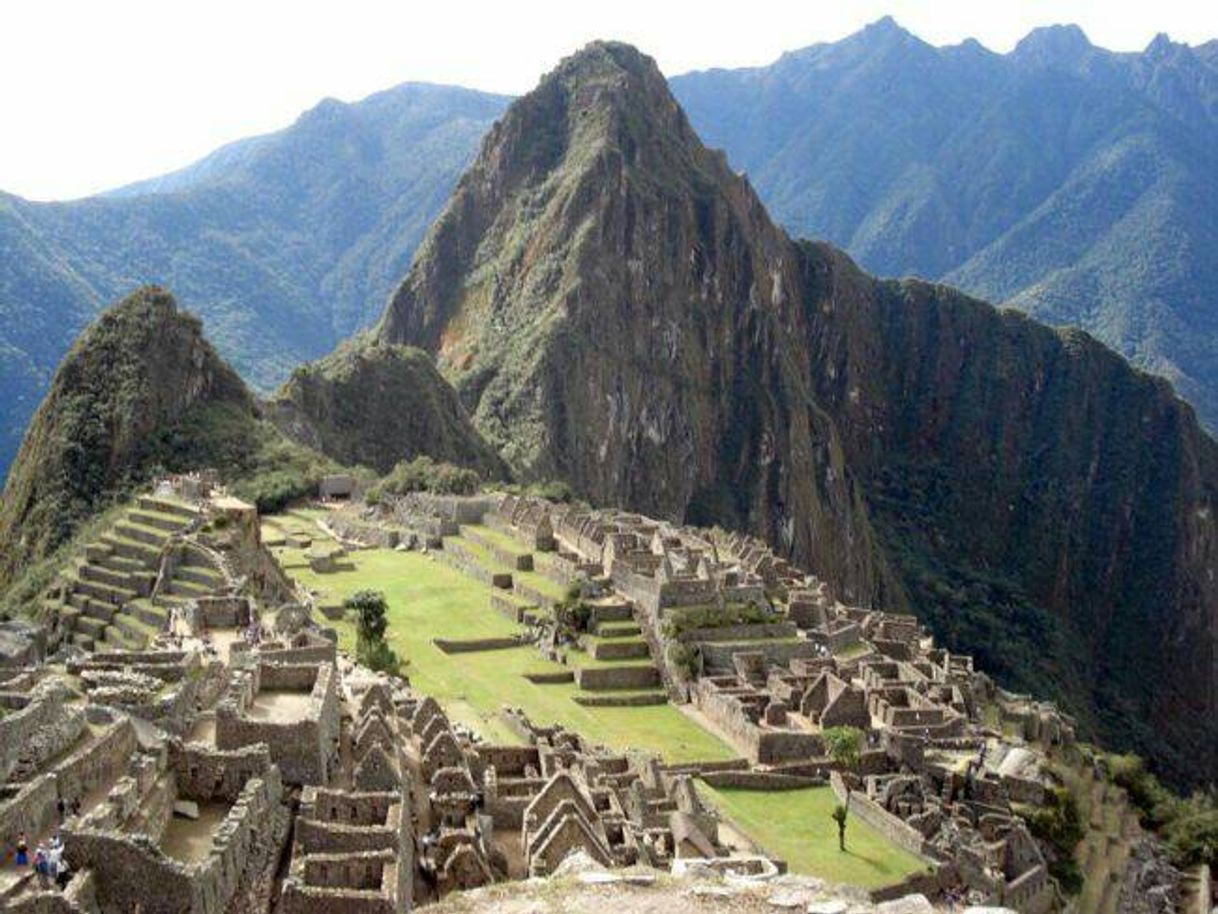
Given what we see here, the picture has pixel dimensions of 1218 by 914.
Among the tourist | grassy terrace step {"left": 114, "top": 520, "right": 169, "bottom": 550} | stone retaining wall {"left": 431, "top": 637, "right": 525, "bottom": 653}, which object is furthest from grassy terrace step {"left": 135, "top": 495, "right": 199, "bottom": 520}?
the tourist

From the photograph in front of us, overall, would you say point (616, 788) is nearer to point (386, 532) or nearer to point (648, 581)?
point (648, 581)

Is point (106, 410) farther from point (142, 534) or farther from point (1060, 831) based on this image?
point (1060, 831)

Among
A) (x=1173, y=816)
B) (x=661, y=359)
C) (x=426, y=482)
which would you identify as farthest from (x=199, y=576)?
(x=661, y=359)

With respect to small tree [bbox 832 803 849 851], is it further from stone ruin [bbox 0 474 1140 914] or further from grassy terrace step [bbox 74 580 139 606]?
grassy terrace step [bbox 74 580 139 606]

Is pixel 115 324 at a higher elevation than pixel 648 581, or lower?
higher

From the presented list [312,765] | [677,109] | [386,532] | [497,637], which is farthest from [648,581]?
[677,109]

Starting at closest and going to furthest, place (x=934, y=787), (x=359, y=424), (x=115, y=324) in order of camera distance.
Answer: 1. (x=934, y=787)
2. (x=115, y=324)
3. (x=359, y=424)
